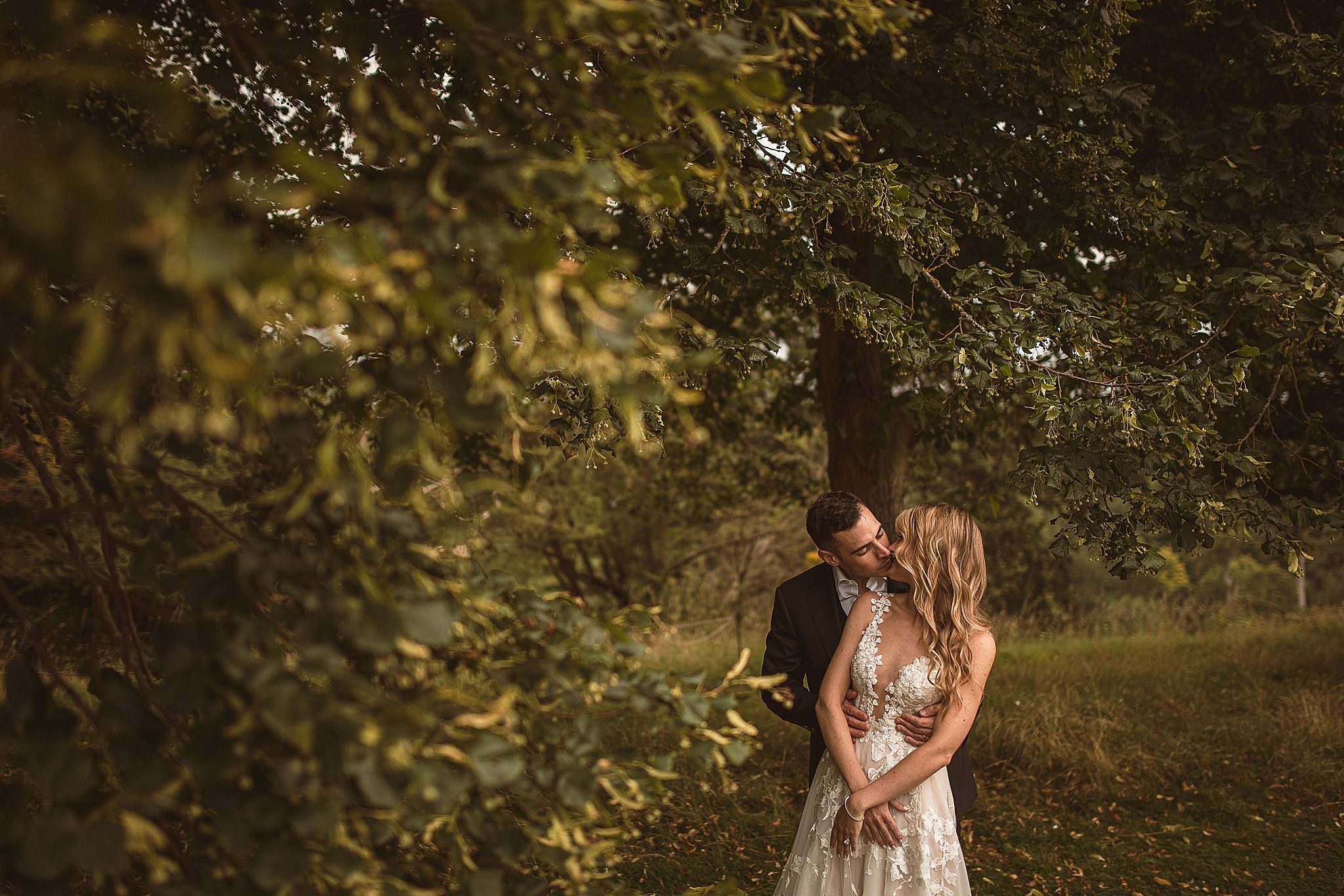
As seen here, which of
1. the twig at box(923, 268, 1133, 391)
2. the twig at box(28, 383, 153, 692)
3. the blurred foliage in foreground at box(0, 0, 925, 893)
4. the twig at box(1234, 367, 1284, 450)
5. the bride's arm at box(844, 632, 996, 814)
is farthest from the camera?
the twig at box(1234, 367, 1284, 450)

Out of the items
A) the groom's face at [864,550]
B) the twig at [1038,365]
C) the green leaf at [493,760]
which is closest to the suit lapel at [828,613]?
the groom's face at [864,550]

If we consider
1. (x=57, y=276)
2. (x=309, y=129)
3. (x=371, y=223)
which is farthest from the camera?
(x=309, y=129)

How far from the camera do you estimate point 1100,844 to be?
4.96 meters

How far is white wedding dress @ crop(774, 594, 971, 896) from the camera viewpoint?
3.00 m

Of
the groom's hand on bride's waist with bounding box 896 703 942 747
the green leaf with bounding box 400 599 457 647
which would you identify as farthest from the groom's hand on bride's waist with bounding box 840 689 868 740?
the green leaf with bounding box 400 599 457 647

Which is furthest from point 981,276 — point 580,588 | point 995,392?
point 580,588

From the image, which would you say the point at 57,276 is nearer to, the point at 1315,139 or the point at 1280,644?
the point at 1315,139

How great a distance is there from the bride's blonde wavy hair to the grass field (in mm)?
2142

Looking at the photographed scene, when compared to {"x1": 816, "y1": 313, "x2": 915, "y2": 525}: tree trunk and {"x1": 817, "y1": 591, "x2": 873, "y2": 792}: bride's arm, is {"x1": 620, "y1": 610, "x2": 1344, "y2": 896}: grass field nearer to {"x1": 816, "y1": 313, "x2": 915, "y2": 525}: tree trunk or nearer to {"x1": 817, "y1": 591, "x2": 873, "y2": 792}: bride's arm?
{"x1": 817, "y1": 591, "x2": 873, "y2": 792}: bride's arm

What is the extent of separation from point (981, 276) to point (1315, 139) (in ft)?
6.79

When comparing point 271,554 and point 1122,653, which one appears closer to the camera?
point 271,554

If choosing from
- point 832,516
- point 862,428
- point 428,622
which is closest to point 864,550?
point 832,516

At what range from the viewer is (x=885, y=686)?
308cm

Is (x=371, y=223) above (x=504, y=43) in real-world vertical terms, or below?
below
